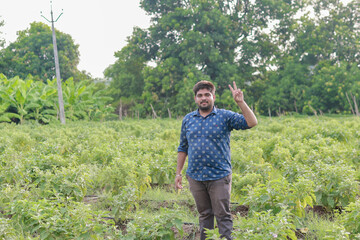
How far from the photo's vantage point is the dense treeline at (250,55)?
29234 mm

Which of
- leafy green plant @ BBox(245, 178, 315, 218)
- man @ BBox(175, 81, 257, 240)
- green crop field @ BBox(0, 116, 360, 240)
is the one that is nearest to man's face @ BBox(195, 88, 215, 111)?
man @ BBox(175, 81, 257, 240)

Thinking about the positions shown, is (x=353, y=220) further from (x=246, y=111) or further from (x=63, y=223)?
(x=63, y=223)

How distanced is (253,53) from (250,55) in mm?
321

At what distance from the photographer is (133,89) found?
117 feet

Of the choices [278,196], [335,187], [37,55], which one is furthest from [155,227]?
[37,55]

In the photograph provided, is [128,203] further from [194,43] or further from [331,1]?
[331,1]

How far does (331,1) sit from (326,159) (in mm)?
28508

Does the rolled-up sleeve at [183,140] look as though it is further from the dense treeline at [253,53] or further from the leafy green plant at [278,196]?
the dense treeline at [253,53]

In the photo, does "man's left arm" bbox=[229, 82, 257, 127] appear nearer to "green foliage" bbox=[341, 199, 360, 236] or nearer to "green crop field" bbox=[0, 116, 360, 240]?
"green crop field" bbox=[0, 116, 360, 240]

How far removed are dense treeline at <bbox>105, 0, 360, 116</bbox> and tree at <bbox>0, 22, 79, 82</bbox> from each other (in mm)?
9886

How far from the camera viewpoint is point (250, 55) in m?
Result: 32.6

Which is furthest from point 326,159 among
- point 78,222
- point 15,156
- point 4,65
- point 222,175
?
point 4,65

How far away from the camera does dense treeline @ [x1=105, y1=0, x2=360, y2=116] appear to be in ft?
96.0

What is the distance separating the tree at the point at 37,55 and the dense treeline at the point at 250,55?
29.8ft
